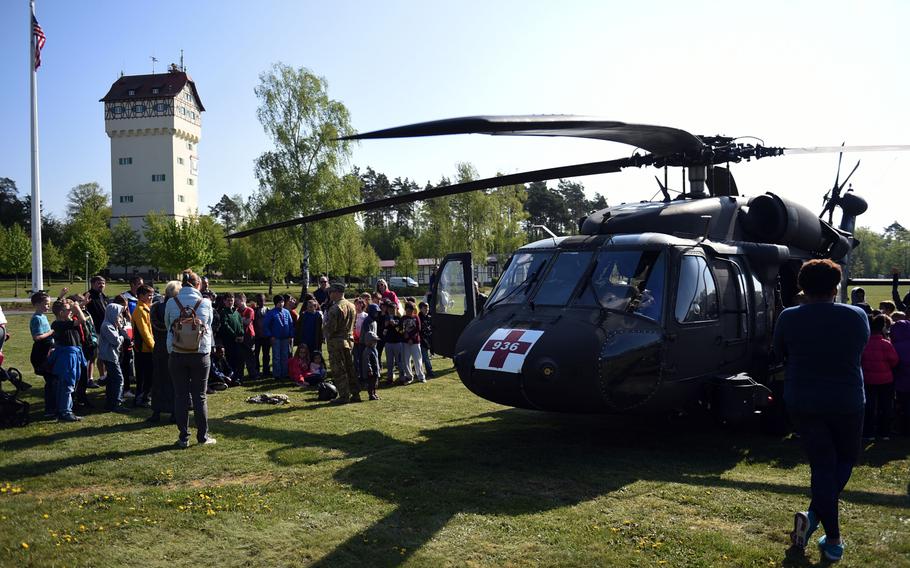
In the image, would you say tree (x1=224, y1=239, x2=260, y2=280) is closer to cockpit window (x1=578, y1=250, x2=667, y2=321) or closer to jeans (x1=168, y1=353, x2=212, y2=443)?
jeans (x1=168, y1=353, x2=212, y2=443)

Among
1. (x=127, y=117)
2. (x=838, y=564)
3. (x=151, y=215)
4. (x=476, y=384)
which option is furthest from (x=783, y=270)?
(x=127, y=117)

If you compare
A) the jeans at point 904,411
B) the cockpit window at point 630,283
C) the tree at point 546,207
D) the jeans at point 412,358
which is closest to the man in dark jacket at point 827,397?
the cockpit window at point 630,283

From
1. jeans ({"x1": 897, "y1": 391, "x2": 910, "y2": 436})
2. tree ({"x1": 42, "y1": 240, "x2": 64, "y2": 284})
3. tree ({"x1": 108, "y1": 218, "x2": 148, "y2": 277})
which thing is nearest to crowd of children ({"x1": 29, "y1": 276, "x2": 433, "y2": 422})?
jeans ({"x1": 897, "y1": 391, "x2": 910, "y2": 436})

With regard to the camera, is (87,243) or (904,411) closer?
(904,411)

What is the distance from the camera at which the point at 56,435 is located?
8430mm

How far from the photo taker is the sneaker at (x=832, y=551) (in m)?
4.57

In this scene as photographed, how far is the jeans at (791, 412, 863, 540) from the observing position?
4605 mm

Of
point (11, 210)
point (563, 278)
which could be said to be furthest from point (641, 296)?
point (11, 210)

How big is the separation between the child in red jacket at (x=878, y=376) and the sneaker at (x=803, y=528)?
149 inches

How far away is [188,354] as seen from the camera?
25.6 feet

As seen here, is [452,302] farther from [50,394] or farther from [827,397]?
[50,394]

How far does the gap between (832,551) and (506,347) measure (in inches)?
127

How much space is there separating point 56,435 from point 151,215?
62.8m

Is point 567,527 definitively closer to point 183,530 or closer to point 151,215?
point 183,530
